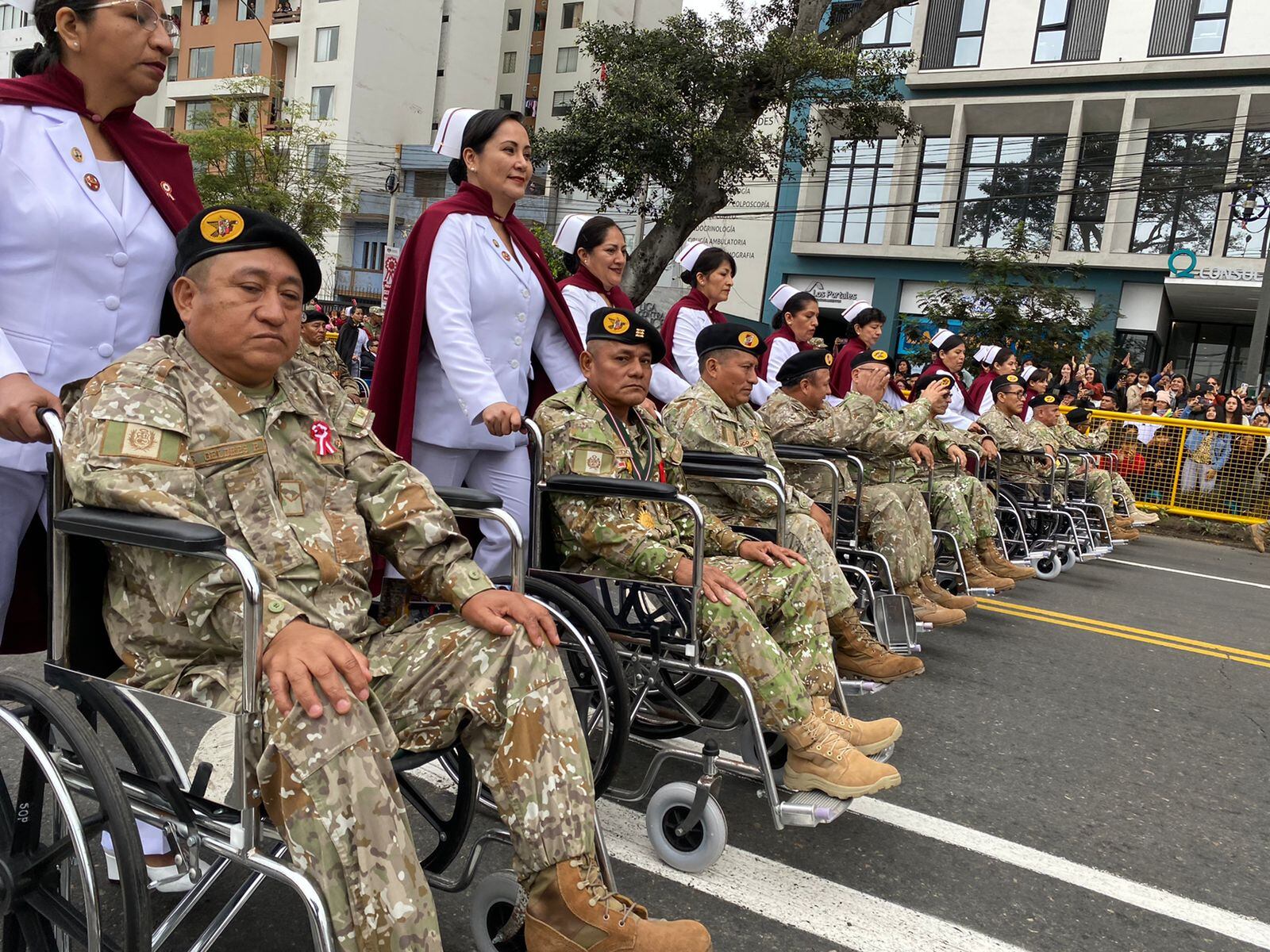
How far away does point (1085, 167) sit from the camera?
21969mm

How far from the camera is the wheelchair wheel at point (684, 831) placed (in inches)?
107

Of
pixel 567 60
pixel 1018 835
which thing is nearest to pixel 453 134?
pixel 1018 835

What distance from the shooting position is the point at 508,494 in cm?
351

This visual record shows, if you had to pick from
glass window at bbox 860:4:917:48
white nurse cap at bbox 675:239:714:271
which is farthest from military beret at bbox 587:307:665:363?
glass window at bbox 860:4:917:48

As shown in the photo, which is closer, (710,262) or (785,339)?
(710,262)

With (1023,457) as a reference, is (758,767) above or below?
below

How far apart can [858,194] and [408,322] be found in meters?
22.6

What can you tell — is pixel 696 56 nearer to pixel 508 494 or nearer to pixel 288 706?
pixel 508 494

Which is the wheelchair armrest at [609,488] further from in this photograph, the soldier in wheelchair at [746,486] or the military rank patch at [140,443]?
the military rank patch at [140,443]

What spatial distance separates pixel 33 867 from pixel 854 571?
11.9 feet

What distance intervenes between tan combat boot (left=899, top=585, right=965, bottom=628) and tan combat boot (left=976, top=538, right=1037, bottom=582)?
4.52 feet

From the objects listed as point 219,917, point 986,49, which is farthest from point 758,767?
point 986,49

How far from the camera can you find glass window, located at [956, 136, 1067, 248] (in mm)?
22594

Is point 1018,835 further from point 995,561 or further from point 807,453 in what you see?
point 995,561
